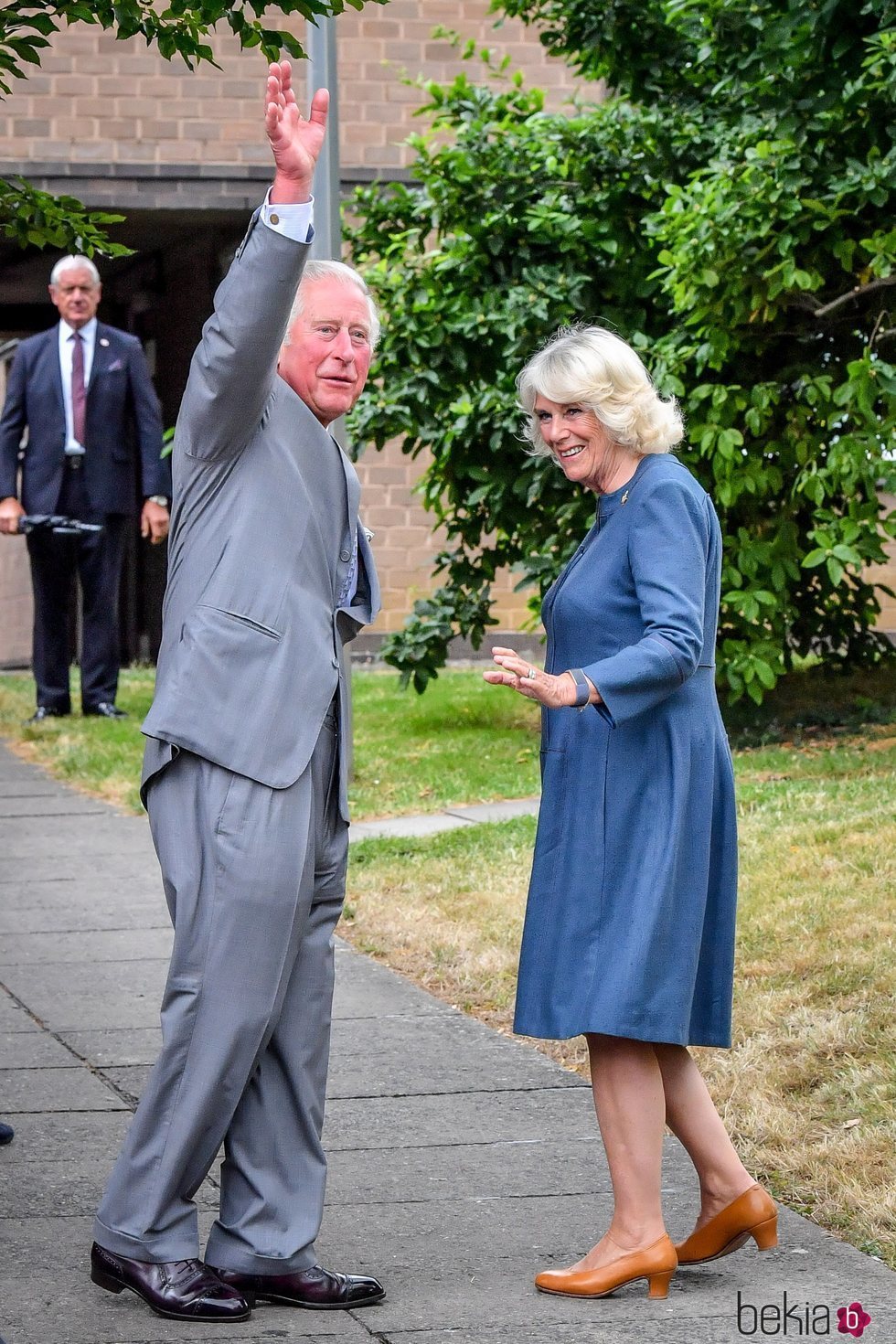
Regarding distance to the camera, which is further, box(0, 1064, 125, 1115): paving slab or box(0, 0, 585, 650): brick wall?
box(0, 0, 585, 650): brick wall

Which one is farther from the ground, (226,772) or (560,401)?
(560,401)

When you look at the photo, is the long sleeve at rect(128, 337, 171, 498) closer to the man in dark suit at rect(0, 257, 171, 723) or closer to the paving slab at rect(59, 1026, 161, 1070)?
the man in dark suit at rect(0, 257, 171, 723)

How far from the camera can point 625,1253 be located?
3.42 meters

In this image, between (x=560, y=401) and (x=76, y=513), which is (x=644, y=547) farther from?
(x=76, y=513)

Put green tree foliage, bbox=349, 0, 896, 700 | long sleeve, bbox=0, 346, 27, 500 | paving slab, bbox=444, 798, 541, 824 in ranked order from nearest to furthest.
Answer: paving slab, bbox=444, 798, 541, 824 → green tree foliage, bbox=349, 0, 896, 700 → long sleeve, bbox=0, 346, 27, 500

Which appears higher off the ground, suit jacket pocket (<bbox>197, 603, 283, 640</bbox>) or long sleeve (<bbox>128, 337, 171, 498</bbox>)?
long sleeve (<bbox>128, 337, 171, 498</bbox>)

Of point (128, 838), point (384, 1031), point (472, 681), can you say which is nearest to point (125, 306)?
point (472, 681)

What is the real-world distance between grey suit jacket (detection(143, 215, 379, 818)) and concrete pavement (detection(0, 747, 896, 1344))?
3.16 ft

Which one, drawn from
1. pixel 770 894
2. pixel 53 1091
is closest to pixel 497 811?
pixel 770 894

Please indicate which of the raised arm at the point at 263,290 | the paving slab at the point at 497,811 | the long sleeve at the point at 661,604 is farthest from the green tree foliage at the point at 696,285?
the raised arm at the point at 263,290

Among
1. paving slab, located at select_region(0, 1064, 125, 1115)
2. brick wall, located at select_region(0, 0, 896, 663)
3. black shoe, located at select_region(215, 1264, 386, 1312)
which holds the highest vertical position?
Result: brick wall, located at select_region(0, 0, 896, 663)

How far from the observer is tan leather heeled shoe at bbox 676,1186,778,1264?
11.6 ft

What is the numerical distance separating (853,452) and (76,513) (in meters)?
4.91

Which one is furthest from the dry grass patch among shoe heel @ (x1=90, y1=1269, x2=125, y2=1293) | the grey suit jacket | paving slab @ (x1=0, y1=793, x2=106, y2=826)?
paving slab @ (x1=0, y1=793, x2=106, y2=826)
